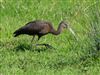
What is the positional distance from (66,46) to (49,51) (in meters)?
0.40

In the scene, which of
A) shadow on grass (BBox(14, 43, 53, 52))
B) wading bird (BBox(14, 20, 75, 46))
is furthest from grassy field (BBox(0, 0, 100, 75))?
wading bird (BBox(14, 20, 75, 46))

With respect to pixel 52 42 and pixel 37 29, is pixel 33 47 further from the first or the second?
pixel 52 42

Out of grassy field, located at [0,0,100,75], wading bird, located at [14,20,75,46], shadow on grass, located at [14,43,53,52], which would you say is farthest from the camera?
wading bird, located at [14,20,75,46]

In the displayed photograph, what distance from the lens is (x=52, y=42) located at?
461 inches

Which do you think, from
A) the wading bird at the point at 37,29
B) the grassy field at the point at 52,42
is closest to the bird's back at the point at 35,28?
the wading bird at the point at 37,29

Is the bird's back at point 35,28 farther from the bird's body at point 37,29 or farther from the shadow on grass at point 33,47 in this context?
the shadow on grass at point 33,47

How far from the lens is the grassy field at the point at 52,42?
→ 30.4 feet

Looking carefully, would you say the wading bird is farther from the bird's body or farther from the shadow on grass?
the shadow on grass

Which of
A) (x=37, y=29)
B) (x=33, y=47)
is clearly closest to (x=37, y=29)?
(x=37, y=29)

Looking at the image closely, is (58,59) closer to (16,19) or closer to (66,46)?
(66,46)

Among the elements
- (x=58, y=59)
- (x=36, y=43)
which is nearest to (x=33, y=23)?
(x=36, y=43)

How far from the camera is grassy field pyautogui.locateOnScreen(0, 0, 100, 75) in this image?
30.4ft

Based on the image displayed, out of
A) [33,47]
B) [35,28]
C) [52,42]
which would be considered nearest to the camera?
[33,47]

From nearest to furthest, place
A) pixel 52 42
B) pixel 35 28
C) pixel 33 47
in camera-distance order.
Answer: pixel 33 47 < pixel 35 28 < pixel 52 42
